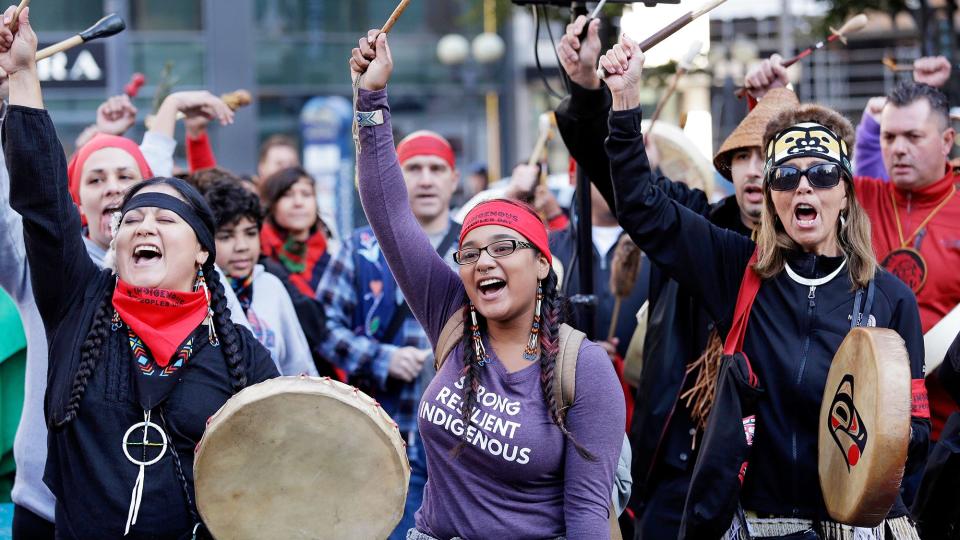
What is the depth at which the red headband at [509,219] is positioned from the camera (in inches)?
130

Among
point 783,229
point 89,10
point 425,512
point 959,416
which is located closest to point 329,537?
point 425,512

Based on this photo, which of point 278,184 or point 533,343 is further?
point 278,184

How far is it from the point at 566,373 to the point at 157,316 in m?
1.15

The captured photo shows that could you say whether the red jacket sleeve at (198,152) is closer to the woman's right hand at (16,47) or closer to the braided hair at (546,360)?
the woman's right hand at (16,47)

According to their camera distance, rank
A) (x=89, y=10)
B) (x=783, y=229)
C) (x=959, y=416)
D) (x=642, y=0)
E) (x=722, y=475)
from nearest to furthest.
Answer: (x=722, y=475) < (x=783, y=229) < (x=959, y=416) < (x=642, y=0) < (x=89, y=10)

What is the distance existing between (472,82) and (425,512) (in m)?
19.2

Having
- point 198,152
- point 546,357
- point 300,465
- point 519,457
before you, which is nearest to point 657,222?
point 546,357

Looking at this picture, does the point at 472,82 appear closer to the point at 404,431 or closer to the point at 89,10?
the point at 89,10

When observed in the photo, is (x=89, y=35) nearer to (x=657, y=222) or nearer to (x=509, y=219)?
(x=509, y=219)

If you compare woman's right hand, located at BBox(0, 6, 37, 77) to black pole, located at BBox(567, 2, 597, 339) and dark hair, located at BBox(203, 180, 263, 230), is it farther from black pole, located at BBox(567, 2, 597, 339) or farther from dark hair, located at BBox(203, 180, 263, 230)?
black pole, located at BBox(567, 2, 597, 339)

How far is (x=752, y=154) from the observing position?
14.2ft

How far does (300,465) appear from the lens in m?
3.11

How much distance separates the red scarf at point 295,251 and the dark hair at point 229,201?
1204mm

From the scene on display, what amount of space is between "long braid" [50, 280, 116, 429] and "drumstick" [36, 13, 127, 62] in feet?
2.89
